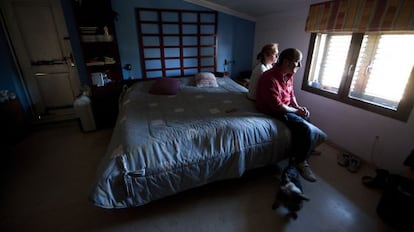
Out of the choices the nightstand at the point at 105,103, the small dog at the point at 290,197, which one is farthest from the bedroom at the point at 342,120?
the small dog at the point at 290,197

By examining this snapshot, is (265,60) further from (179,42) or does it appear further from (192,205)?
(179,42)

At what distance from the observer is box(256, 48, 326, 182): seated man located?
182 cm

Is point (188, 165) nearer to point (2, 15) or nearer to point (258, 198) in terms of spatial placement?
point (258, 198)

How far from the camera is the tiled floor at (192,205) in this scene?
60.6 inches

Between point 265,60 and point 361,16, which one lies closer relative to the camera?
point 361,16

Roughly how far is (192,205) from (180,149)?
1.87 ft

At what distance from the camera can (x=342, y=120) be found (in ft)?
8.16

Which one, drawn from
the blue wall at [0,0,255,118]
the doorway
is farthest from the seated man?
the doorway

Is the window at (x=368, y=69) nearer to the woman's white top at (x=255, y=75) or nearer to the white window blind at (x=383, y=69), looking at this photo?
the white window blind at (x=383, y=69)

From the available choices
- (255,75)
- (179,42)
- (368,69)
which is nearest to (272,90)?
(255,75)

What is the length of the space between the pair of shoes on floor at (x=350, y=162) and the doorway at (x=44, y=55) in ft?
14.1

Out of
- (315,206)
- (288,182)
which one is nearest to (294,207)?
(288,182)

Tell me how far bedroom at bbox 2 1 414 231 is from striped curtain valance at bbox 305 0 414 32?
0.31 metres

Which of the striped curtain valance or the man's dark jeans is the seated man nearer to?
the man's dark jeans
